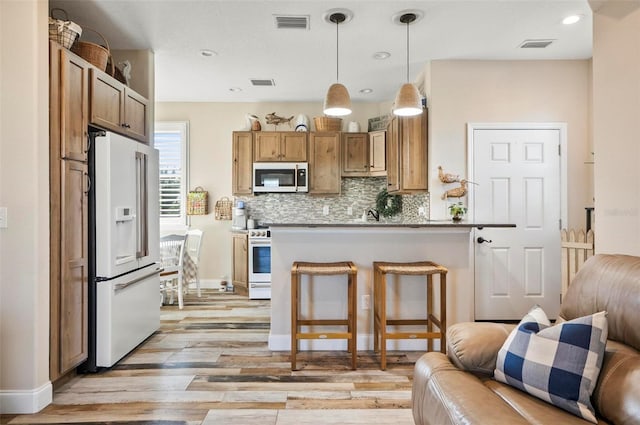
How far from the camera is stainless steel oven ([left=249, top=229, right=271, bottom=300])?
4824 mm

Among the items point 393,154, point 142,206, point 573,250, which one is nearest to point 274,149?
point 393,154

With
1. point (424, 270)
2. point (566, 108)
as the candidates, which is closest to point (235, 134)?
point (424, 270)

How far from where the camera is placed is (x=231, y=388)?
7.89 feet

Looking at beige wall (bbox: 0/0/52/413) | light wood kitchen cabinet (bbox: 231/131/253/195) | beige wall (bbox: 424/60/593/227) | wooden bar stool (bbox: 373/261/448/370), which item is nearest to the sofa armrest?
wooden bar stool (bbox: 373/261/448/370)

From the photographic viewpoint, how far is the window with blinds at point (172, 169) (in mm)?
5484

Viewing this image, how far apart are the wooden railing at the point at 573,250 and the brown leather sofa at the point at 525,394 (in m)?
2.03

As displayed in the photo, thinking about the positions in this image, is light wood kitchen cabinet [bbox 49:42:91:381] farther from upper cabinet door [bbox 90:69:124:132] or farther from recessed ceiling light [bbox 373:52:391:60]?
recessed ceiling light [bbox 373:52:391:60]

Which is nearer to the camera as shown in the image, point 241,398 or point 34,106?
point 34,106

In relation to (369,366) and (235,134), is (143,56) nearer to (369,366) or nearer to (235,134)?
(235,134)

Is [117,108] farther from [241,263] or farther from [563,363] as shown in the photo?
[563,363]

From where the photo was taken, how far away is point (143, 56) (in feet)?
11.9

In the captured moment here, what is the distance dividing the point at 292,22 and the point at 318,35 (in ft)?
1.00

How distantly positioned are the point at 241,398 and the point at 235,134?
3812mm

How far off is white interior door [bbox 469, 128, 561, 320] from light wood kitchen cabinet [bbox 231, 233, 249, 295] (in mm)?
2871
